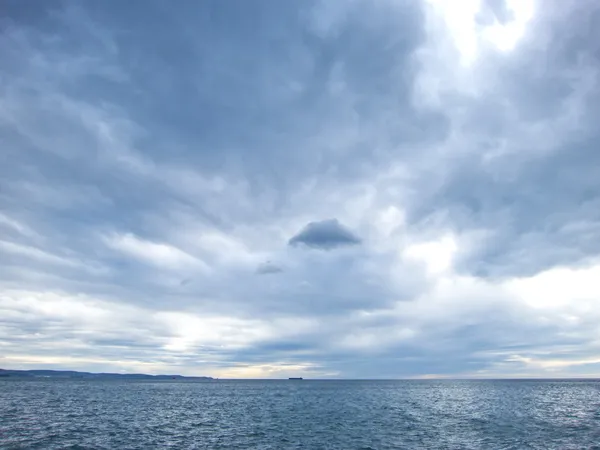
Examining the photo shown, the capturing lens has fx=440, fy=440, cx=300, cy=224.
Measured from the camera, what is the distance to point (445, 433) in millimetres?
64625

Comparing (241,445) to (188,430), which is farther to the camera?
(188,430)

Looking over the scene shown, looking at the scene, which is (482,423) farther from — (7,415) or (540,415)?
(7,415)

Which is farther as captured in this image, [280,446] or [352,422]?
[352,422]

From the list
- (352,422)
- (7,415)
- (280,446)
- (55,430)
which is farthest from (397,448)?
(7,415)

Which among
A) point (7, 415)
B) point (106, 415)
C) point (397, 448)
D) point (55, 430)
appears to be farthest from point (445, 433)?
point (7, 415)

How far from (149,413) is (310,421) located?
37185 mm

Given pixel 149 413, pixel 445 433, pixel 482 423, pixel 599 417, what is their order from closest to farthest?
pixel 445 433 → pixel 482 423 → pixel 599 417 → pixel 149 413

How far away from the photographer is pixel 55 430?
64.9 metres

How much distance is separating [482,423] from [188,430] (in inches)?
1981

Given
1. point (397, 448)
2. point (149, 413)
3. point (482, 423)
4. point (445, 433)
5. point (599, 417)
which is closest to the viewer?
point (397, 448)

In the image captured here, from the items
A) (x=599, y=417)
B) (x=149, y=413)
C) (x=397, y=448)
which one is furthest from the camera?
(x=149, y=413)

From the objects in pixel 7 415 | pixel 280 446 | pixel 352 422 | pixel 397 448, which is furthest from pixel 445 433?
pixel 7 415

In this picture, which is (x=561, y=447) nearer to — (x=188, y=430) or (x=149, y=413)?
(x=188, y=430)

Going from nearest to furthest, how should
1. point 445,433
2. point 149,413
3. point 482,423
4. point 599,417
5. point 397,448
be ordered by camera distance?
point 397,448, point 445,433, point 482,423, point 599,417, point 149,413
